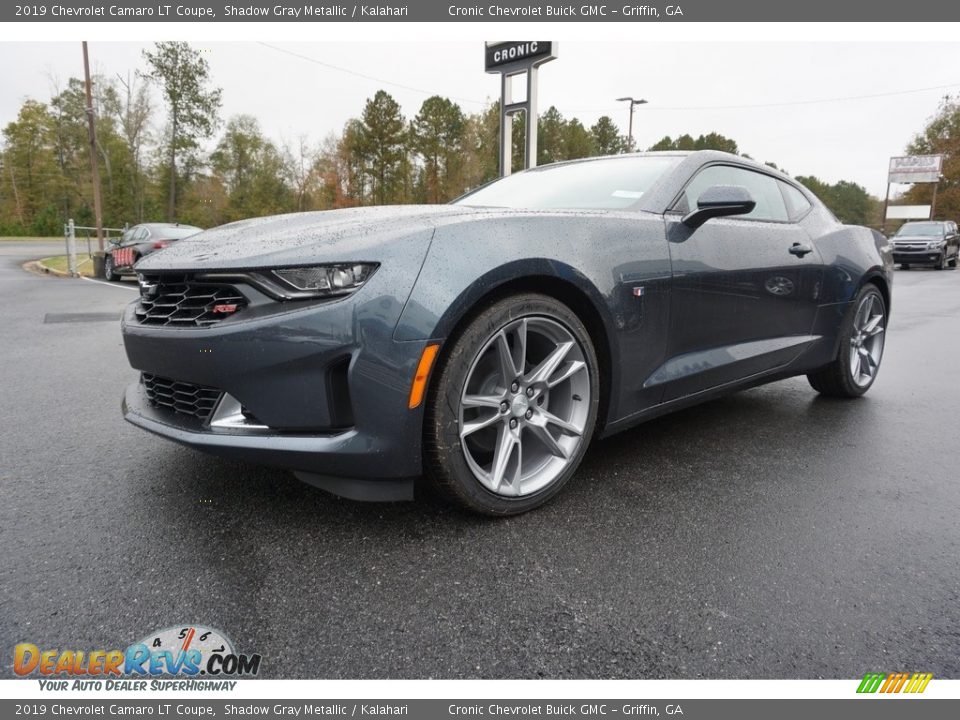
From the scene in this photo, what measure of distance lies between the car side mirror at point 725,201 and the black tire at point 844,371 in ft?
5.22

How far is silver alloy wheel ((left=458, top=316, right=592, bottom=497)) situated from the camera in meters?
2.05

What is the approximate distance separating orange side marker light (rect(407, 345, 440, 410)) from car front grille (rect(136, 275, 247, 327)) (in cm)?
57

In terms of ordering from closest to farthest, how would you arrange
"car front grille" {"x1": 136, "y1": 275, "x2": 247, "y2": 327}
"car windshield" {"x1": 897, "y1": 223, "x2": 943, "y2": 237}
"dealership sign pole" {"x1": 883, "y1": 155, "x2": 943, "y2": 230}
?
"car front grille" {"x1": 136, "y1": 275, "x2": 247, "y2": 327} < "car windshield" {"x1": 897, "y1": 223, "x2": 943, "y2": 237} < "dealership sign pole" {"x1": 883, "y1": 155, "x2": 943, "y2": 230}

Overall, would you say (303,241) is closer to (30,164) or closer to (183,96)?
(183,96)

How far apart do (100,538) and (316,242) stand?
1.17 metres

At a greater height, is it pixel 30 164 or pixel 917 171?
pixel 30 164

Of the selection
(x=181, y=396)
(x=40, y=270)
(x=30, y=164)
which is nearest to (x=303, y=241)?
(x=181, y=396)

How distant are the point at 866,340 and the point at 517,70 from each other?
28.4 ft

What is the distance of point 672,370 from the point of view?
2.52m

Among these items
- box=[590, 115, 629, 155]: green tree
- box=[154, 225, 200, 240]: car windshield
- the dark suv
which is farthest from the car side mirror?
box=[590, 115, 629, 155]: green tree

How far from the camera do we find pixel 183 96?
3794 centimetres

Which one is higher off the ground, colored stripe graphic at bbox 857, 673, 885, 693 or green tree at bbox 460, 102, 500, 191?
green tree at bbox 460, 102, 500, 191

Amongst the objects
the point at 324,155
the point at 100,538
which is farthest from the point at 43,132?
the point at 100,538

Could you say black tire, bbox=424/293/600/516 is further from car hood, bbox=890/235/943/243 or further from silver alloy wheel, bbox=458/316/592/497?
car hood, bbox=890/235/943/243
